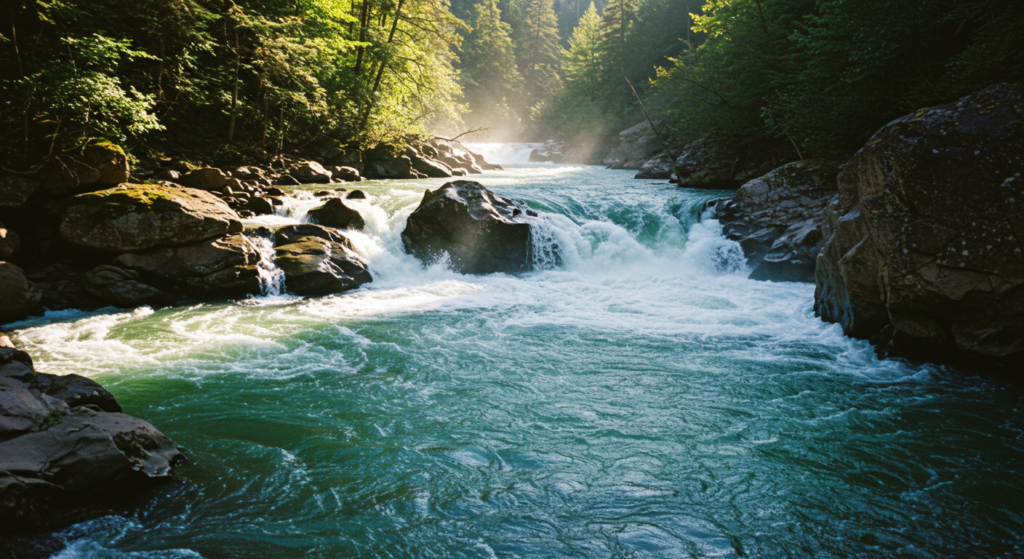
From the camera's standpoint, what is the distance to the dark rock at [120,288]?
9070 millimetres

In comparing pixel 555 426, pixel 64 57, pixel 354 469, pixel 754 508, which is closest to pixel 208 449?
pixel 354 469

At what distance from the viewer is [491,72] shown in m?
56.6

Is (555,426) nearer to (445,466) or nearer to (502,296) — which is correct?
(445,466)

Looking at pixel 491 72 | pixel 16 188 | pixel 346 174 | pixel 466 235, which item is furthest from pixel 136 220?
pixel 491 72

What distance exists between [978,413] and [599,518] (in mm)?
4511

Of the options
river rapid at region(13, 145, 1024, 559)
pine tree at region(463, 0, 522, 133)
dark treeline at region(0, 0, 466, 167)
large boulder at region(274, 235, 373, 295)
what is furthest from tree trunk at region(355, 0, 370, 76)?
pine tree at region(463, 0, 522, 133)

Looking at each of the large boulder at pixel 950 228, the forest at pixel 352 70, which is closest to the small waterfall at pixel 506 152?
the forest at pixel 352 70

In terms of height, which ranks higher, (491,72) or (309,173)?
(491,72)

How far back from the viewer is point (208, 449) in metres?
4.57

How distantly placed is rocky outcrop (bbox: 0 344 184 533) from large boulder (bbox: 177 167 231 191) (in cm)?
878

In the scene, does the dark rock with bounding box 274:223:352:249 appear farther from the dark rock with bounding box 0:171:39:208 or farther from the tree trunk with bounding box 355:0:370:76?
A: the tree trunk with bounding box 355:0:370:76

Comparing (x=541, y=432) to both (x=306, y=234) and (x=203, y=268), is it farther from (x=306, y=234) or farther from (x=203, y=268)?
(x=306, y=234)

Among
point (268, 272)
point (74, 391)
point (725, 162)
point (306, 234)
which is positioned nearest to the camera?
point (74, 391)

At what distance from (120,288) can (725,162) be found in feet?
61.2
